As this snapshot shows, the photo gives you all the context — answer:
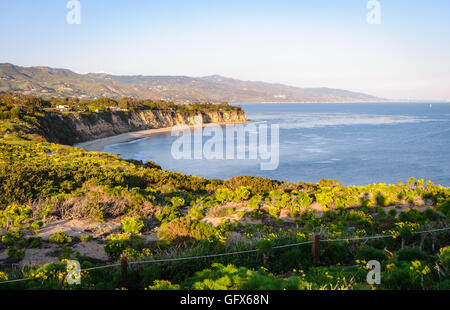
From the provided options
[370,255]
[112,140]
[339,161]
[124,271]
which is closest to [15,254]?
[124,271]

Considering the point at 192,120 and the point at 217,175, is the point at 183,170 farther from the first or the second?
the point at 192,120

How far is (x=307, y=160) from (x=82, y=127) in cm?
3984

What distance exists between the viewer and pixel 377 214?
12047 mm

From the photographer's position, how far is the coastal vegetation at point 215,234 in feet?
18.7

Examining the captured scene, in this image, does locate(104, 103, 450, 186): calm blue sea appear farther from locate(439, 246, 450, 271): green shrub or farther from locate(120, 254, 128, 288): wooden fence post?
locate(120, 254, 128, 288): wooden fence post

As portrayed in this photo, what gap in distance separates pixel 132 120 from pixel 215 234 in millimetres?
72983

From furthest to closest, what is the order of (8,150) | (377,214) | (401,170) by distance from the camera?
1. (401,170)
2. (8,150)
3. (377,214)

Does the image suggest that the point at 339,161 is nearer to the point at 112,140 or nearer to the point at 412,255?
the point at 412,255

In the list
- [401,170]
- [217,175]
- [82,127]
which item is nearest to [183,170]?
[217,175]

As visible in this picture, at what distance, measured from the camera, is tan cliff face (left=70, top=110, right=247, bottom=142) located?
5900 centimetres

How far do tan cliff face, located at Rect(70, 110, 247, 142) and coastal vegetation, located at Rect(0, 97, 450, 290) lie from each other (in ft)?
140

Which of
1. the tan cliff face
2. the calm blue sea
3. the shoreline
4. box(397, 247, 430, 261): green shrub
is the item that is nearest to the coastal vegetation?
box(397, 247, 430, 261): green shrub

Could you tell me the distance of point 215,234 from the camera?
8.86m
